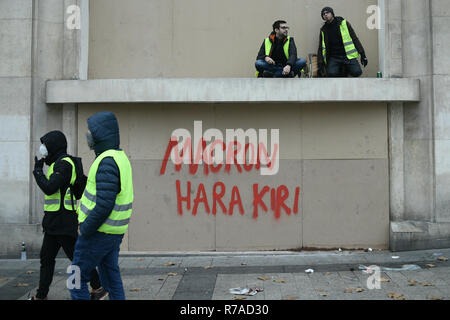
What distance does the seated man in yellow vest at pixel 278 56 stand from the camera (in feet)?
28.5

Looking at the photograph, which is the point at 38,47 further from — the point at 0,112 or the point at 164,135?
the point at 164,135

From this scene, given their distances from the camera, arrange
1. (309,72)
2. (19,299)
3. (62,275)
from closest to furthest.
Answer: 1. (19,299)
2. (62,275)
3. (309,72)

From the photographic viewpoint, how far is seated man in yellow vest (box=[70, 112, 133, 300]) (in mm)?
4648

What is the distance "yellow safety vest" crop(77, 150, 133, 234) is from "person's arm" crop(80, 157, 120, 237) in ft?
0.21

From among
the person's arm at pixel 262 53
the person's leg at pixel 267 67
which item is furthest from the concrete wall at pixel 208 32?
the person's leg at pixel 267 67

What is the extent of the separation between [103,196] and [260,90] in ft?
14.8

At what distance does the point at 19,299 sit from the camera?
20.0 ft

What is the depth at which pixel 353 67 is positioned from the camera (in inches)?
351

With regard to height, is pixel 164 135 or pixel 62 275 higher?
pixel 164 135

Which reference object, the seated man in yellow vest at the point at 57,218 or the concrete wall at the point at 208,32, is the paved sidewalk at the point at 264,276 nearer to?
the seated man in yellow vest at the point at 57,218

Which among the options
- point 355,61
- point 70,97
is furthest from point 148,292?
point 355,61

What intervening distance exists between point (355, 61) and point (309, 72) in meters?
0.81

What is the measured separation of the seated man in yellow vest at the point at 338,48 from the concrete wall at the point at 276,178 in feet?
2.23
